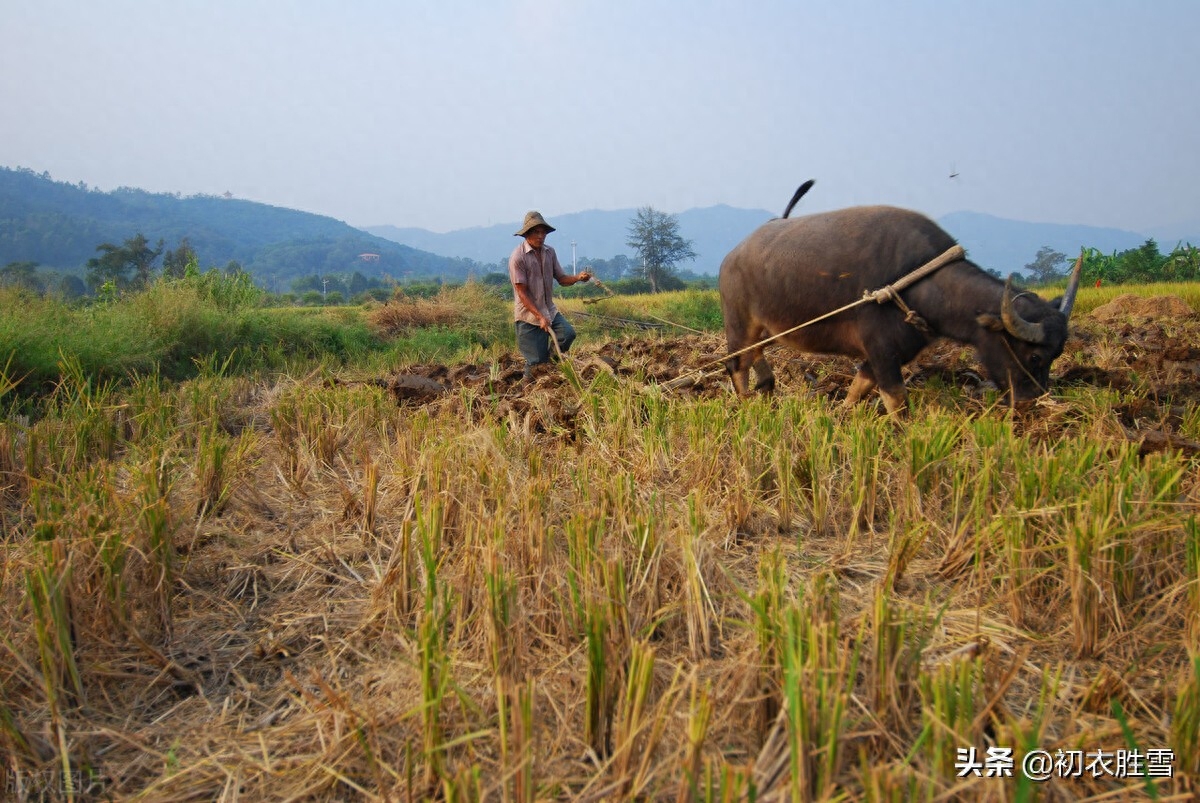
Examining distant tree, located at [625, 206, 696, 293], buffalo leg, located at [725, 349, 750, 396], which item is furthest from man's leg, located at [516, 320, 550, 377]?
distant tree, located at [625, 206, 696, 293]

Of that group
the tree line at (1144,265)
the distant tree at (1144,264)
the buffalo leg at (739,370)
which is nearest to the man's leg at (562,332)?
the buffalo leg at (739,370)

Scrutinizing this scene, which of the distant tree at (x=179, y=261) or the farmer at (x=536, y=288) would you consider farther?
the distant tree at (x=179, y=261)

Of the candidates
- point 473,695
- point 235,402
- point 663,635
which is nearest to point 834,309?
point 663,635

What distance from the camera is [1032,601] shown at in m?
1.97

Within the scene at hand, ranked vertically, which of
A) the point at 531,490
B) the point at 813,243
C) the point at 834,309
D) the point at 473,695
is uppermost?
the point at 813,243

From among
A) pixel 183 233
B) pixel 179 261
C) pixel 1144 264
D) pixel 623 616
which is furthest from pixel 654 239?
pixel 183 233

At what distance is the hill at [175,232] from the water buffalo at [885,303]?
62802 millimetres

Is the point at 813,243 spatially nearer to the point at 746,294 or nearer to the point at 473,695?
the point at 746,294

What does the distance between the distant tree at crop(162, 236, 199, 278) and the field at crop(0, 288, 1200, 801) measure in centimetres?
829

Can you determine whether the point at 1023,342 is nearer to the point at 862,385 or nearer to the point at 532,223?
the point at 862,385

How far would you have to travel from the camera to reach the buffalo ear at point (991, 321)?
374cm

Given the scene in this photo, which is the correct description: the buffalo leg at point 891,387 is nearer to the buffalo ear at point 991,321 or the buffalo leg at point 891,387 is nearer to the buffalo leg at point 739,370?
the buffalo ear at point 991,321

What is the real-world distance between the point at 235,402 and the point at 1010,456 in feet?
16.5

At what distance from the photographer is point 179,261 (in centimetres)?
3881
